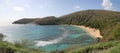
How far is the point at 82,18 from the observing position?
18550 centimetres

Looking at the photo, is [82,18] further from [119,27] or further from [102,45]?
[102,45]

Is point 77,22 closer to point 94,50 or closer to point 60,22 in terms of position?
point 60,22

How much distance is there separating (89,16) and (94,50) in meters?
176

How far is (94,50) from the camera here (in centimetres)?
1234

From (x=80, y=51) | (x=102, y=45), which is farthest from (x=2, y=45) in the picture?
(x=102, y=45)

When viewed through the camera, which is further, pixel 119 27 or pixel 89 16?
pixel 89 16

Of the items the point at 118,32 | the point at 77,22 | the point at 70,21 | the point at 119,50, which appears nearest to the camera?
the point at 119,50

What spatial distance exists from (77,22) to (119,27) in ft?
441

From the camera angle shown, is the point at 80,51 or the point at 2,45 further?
the point at 2,45

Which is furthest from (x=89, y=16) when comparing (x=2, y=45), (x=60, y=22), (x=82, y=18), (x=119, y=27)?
(x=2, y=45)

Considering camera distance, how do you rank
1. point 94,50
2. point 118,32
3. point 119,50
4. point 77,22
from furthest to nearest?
point 77,22 → point 118,32 → point 94,50 → point 119,50

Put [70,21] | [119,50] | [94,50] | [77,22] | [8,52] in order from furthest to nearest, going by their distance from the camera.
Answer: [70,21], [77,22], [8,52], [94,50], [119,50]

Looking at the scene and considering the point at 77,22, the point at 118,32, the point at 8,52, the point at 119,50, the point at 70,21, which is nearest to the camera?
the point at 119,50

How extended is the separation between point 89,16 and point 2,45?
575 ft
